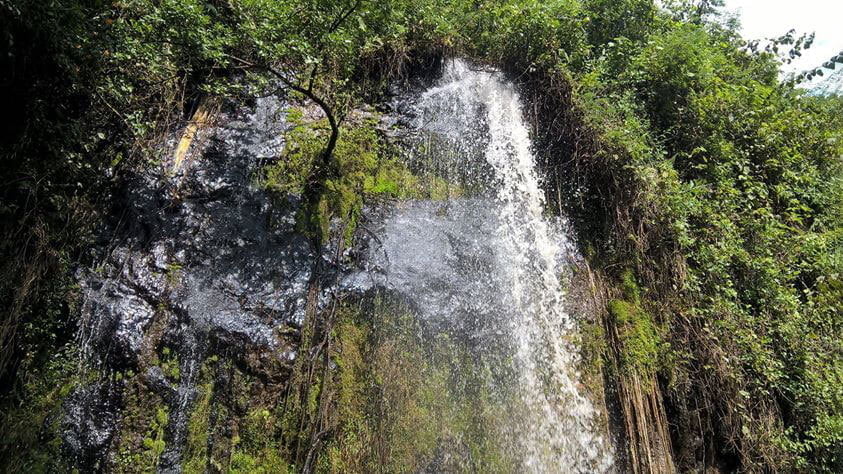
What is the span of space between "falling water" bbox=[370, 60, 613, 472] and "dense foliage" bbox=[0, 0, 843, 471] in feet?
2.02

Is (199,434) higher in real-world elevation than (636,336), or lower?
lower

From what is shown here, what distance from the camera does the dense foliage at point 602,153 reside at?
12.9ft

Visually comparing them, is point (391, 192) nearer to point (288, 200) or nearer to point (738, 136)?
point (288, 200)

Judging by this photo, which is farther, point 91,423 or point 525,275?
point 525,275

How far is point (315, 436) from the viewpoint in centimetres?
384

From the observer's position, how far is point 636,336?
15.6 feet

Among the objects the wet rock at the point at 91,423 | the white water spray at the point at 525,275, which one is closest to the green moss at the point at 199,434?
the wet rock at the point at 91,423

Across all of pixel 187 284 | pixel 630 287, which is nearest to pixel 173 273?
pixel 187 284

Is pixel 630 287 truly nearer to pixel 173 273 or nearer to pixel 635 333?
pixel 635 333

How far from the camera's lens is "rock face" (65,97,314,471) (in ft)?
12.2

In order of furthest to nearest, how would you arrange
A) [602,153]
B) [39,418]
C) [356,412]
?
1. [602,153]
2. [356,412]
3. [39,418]

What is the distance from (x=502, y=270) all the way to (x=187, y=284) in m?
3.14

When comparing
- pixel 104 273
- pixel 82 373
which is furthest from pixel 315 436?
pixel 104 273

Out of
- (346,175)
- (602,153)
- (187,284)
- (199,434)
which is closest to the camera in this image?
(199,434)
